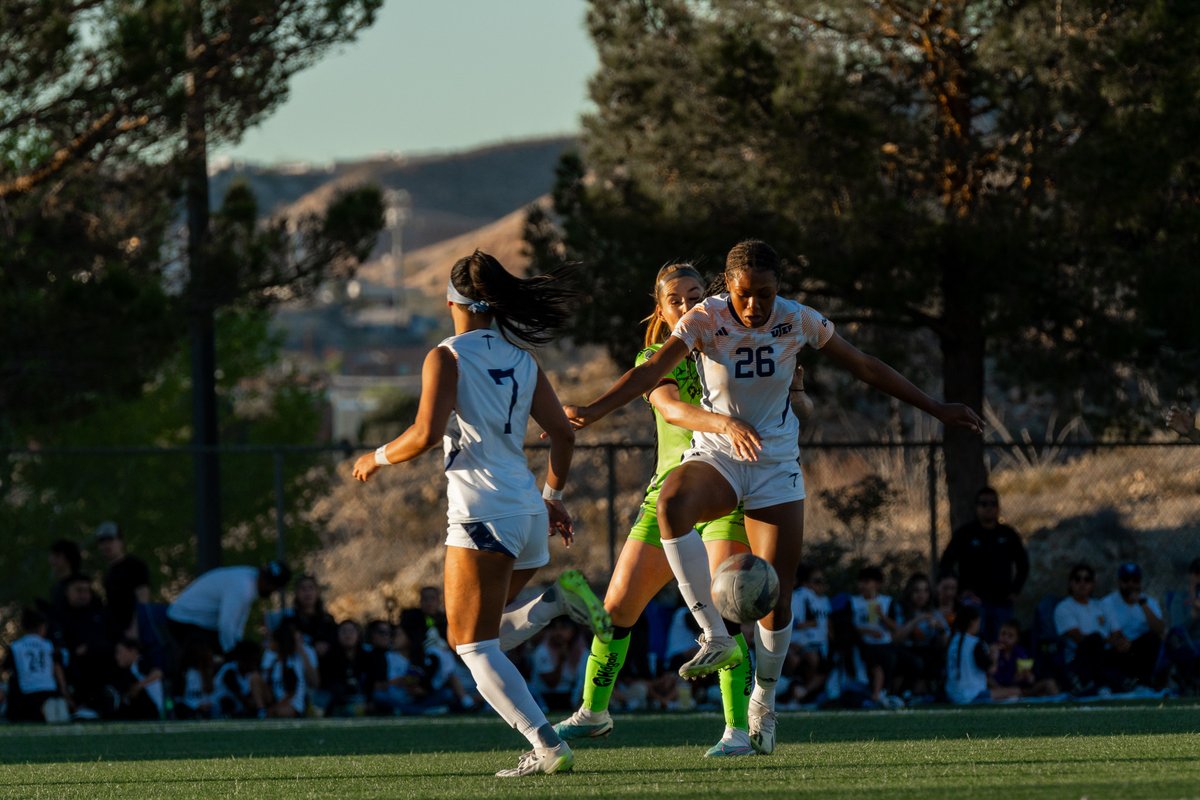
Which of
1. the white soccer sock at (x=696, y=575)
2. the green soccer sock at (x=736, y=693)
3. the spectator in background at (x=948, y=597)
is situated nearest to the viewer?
the white soccer sock at (x=696, y=575)

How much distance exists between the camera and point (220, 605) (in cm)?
1501

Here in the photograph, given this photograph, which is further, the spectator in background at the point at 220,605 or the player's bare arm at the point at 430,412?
the spectator in background at the point at 220,605

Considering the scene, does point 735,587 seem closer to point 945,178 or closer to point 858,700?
point 858,700

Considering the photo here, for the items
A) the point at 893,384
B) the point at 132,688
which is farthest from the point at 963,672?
the point at 893,384

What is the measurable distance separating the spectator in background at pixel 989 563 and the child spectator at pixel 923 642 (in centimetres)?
32

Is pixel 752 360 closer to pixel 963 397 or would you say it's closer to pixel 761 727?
pixel 761 727

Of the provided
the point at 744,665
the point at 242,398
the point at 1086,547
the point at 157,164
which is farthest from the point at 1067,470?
the point at 744,665

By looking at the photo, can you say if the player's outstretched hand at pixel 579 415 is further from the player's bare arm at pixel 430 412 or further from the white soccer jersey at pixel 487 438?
the player's bare arm at pixel 430 412

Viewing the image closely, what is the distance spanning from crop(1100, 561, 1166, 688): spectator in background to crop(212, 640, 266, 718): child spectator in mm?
6996

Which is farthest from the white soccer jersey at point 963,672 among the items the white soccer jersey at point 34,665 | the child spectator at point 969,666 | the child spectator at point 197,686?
the white soccer jersey at point 34,665

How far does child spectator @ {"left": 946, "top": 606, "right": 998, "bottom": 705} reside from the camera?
14617 mm

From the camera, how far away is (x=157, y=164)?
748 inches

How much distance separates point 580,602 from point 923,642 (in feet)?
27.2

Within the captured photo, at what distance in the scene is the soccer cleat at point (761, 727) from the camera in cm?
794
